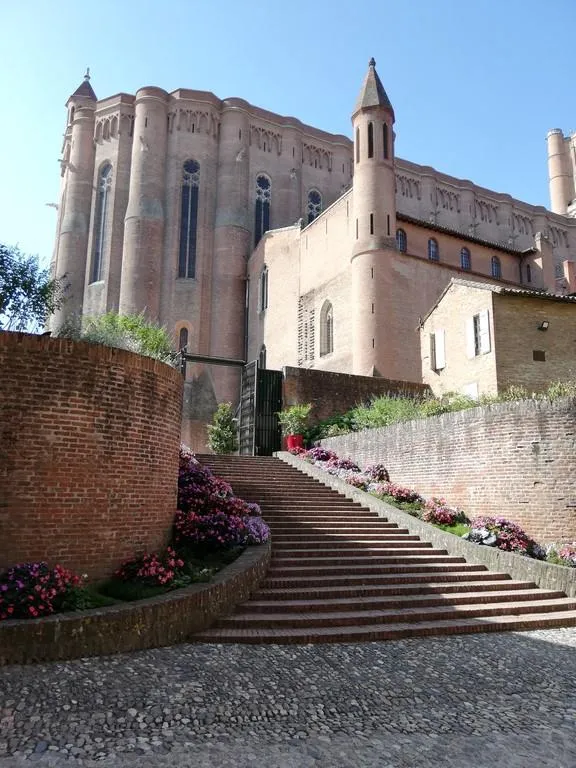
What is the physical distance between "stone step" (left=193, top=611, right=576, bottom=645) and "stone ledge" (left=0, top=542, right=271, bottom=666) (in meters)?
0.32

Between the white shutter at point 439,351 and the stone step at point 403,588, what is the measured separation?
12701 millimetres

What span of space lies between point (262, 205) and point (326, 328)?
1538 cm

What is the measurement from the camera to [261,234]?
4203 centimetres

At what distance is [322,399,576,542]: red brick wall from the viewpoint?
11047 millimetres

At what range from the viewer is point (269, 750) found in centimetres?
443

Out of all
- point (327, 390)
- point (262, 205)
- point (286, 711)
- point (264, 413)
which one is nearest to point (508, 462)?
point (286, 711)

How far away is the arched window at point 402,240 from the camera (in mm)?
29589

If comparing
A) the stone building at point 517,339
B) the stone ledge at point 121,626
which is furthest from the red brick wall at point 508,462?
the stone ledge at point 121,626

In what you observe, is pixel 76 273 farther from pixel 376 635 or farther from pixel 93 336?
pixel 376 635

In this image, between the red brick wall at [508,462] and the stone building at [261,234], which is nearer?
the red brick wall at [508,462]

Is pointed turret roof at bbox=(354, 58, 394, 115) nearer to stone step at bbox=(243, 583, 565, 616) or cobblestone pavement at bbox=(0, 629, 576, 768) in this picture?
stone step at bbox=(243, 583, 565, 616)

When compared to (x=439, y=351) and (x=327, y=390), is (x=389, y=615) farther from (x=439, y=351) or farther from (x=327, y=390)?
(x=439, y=351)

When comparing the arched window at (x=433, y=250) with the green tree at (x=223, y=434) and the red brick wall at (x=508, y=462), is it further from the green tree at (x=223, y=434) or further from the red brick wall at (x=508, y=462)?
the red brick wall at (x=508, y=462)

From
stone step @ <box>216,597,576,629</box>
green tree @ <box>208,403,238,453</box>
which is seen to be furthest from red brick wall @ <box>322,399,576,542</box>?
green tree @ <box>208,403,238,453</box>
